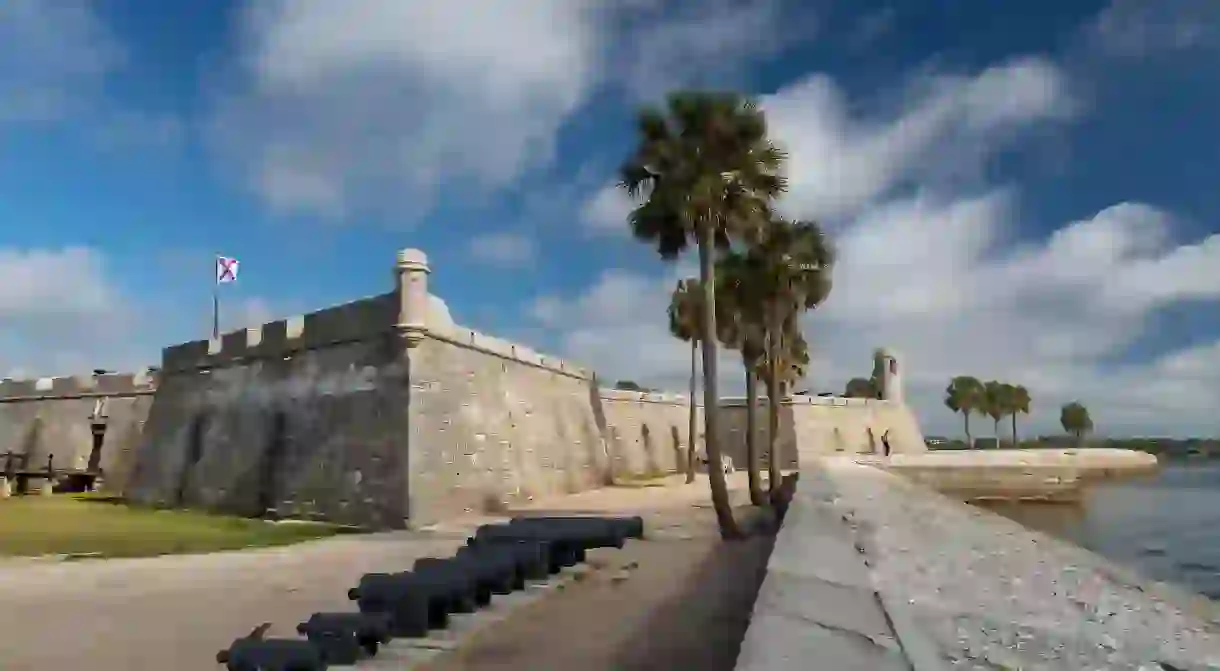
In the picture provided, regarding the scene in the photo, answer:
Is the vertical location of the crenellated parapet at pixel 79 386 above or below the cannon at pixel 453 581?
above

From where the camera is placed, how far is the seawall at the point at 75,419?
37.8 metres

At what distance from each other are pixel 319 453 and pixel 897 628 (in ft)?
66.8

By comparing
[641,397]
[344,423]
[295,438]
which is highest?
[641,397]

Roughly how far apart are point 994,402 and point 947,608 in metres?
114

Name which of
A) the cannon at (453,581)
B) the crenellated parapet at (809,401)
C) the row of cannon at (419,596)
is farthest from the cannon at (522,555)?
the crenellated parapet at (809,401)

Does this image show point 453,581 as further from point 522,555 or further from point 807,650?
point 807,650

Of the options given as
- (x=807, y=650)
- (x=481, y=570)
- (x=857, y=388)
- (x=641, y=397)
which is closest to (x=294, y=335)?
(x=481, y=570)

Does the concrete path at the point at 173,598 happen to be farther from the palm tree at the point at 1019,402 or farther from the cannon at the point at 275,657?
the palm tree at the point at 1019,402

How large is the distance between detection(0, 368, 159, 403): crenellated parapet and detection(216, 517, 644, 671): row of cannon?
31608 millimetres

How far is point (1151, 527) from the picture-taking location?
28594 mm

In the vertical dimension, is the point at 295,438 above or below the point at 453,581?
above

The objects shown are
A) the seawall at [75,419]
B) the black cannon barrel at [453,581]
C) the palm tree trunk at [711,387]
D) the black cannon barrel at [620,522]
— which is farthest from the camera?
the seawall at [75,419]

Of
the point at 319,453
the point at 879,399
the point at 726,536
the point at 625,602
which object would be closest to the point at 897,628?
the point at 625,602

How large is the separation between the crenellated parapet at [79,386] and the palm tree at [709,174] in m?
30.0
